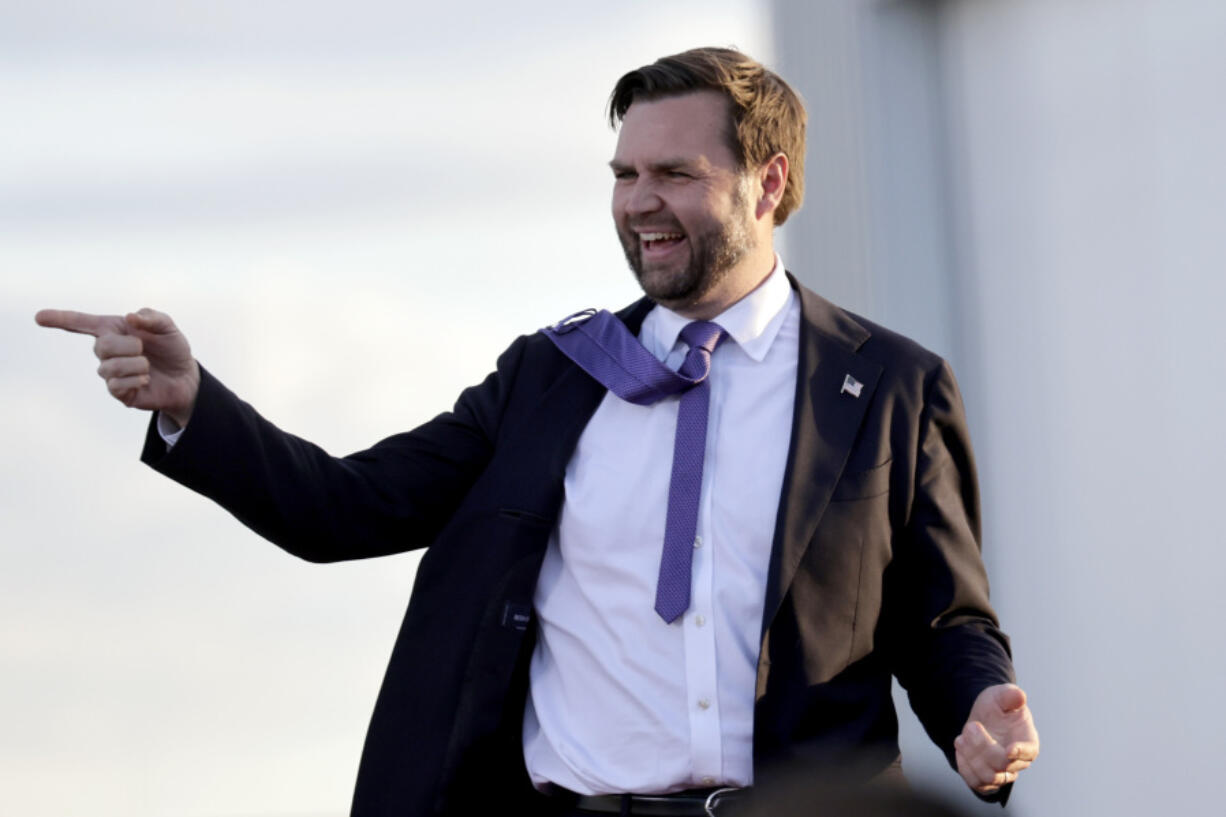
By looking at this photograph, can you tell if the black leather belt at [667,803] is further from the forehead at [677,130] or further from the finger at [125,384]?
the forehead at [677,130]

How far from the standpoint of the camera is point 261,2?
3.55 meters

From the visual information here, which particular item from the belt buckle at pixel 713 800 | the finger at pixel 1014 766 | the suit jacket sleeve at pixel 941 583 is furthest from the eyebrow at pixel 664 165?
the finger at pixel 1014 766

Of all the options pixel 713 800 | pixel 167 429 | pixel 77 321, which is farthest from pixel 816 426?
pixel 77 321

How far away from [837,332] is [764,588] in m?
0.42

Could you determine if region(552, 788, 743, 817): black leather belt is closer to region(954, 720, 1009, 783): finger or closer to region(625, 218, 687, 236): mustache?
region(954, 720, 1009, 783): finger

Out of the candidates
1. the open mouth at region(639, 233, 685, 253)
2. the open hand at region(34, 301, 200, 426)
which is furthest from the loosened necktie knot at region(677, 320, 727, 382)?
the open hand at region(34, 301, 200, 426)

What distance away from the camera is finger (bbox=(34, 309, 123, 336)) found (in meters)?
2.04

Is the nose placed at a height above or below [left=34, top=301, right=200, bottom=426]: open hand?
above

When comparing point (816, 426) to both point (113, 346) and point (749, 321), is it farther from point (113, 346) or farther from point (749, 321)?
point (113, 346)

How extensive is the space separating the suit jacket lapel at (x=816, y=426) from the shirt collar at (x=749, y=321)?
5 cm

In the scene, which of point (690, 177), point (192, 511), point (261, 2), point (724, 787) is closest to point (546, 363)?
point (690, 177)

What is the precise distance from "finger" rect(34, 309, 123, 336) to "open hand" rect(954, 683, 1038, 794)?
1.14 metres

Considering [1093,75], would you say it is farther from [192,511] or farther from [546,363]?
[192,511]

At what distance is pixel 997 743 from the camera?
2.01 m
